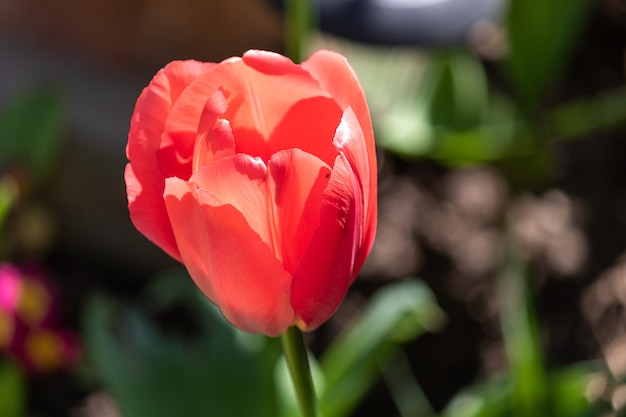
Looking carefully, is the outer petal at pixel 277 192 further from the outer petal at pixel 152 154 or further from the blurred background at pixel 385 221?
the blurred background at pixel 385 221

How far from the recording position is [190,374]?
72 centimetres

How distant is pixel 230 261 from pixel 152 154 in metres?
0.06

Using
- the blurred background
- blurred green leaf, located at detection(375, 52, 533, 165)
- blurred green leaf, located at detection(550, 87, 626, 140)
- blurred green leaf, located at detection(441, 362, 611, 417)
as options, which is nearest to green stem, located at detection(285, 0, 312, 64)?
the blurred background

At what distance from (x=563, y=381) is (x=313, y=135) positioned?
43cm

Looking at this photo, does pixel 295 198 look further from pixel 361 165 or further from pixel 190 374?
pixel 190 374

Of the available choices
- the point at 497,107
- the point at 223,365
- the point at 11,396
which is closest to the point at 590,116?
the point at 497,107

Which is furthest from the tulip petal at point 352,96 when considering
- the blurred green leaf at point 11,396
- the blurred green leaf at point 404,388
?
the blurred green leaf at point 404,388

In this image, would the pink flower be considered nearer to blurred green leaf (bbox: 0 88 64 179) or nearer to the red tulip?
blurred green leaf (bbox: 0 88 64 179)

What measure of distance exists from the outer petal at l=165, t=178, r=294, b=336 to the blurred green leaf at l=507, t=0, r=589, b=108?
0.80 meters

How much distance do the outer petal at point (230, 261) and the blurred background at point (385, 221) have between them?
373mm

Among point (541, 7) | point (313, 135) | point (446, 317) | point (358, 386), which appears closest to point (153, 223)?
point (313, 135)

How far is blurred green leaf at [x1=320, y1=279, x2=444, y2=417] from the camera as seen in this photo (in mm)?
729

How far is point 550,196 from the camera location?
55.3 inches

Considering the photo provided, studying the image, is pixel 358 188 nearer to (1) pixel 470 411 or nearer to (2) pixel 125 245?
(1) pixel 470 411
